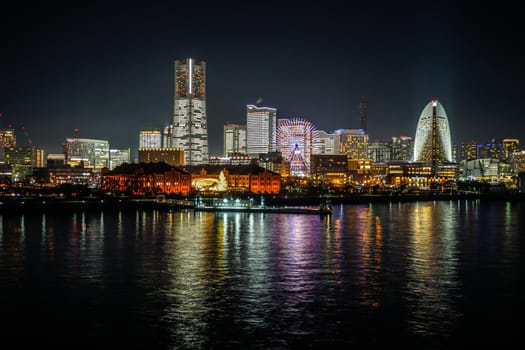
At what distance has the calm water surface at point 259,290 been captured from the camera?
1850 cm

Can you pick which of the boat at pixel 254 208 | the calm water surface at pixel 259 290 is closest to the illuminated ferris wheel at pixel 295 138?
the boat at pixel 254 208

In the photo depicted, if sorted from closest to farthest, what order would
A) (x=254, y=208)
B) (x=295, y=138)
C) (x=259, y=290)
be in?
(x=259, y=290)
(x=254, y=208)
(x=295, y=138)

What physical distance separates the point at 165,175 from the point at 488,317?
95558 mm

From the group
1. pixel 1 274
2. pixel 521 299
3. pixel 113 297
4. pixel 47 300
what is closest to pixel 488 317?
pixel 521 299

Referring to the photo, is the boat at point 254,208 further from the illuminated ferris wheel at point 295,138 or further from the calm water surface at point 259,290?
the illuminated ferris wheel at point 295,138

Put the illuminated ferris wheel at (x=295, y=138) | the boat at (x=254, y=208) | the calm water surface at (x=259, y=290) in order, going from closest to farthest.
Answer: the calm water surface at (x=259, y=290), the boat at (x=254, y=208), the illuminated ferris wheel at (x=295, y=138)

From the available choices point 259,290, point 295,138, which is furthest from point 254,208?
point 295,138

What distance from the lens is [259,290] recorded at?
24406 millimetres

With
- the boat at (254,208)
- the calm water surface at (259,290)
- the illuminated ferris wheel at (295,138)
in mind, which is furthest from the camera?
the illuminated ferris wheel at (295,138)

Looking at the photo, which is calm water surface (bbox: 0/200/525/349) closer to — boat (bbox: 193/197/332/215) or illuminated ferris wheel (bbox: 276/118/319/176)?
boat (bbox: 193/197/332/215)

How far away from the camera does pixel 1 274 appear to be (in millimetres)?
27734

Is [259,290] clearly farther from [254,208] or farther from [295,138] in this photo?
[295,138]

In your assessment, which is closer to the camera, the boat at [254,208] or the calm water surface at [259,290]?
the calm water surface at [259,290]

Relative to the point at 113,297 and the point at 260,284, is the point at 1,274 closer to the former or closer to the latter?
the point at 113,297
